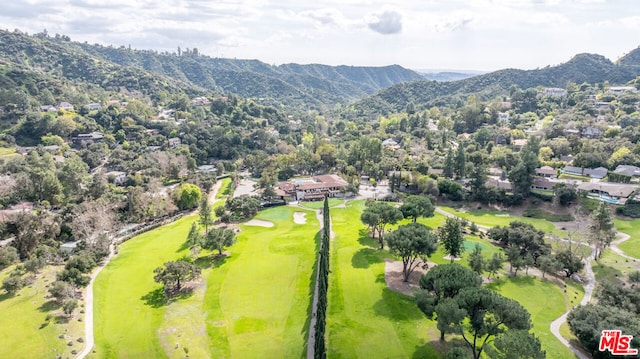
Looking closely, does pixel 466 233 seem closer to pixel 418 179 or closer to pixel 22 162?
pixel 418 179

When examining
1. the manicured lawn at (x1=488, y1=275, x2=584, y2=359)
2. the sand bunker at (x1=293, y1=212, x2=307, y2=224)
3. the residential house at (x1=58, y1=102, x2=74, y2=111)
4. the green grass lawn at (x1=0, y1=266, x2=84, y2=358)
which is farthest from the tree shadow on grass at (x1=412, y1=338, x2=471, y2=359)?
the residential house at (x1=58, y1=102, x2=74, y2=111)

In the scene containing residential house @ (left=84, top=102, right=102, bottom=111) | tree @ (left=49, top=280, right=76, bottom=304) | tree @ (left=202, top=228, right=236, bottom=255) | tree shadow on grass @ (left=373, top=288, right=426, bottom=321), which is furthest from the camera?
residential house @ (left=84, top=102, right=102, bottom=111)

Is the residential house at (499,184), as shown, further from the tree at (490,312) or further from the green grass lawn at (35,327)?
the green grass lawn at (35,327)

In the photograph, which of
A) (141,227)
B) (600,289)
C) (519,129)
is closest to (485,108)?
(519,129)

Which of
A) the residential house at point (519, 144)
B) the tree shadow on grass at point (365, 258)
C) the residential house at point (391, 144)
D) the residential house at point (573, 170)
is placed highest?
the residential house at point (519, 144)

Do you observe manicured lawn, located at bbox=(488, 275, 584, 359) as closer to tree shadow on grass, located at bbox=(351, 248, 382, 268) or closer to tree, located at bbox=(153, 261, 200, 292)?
tree shadow on grass, located at bbox=(351, 248, 382, 268)

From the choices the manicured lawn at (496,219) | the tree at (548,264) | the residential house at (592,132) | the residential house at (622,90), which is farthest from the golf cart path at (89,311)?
the residential house at (622,90)
